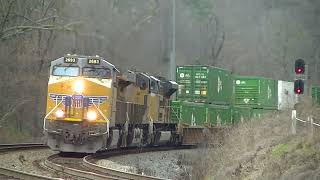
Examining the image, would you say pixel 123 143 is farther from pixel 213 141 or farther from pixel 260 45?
pixel 260 45

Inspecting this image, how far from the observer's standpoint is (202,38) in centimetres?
4659

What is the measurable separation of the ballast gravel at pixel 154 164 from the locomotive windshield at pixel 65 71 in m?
3.17

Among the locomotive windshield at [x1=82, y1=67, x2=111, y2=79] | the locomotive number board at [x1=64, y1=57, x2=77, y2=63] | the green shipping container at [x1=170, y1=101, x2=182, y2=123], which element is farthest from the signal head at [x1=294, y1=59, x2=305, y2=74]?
the green shipping container at [x1=170, y1=101, x2=182, y2=123]

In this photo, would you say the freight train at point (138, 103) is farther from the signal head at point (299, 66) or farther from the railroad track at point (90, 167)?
the signal head at point (299, 66)

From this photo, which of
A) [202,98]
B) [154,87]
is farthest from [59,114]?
[202,98]

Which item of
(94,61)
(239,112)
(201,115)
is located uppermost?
(94,61)

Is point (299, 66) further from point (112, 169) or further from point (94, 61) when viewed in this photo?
point (94, 61)

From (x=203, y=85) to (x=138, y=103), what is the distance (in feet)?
24.4

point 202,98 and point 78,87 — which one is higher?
point 78,87

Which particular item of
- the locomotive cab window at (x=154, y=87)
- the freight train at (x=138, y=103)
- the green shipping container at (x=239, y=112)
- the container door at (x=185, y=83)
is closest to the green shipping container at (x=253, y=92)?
the freight train at (x=138, y=103)

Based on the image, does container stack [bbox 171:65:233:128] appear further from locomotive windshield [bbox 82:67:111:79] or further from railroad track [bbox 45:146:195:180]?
locomotive windshield [bbox 82:67:111:79]

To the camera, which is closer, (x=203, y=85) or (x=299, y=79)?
(x=299, y=79)

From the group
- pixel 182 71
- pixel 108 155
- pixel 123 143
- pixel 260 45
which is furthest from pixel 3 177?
pixel 260 45

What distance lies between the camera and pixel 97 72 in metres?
17.5
